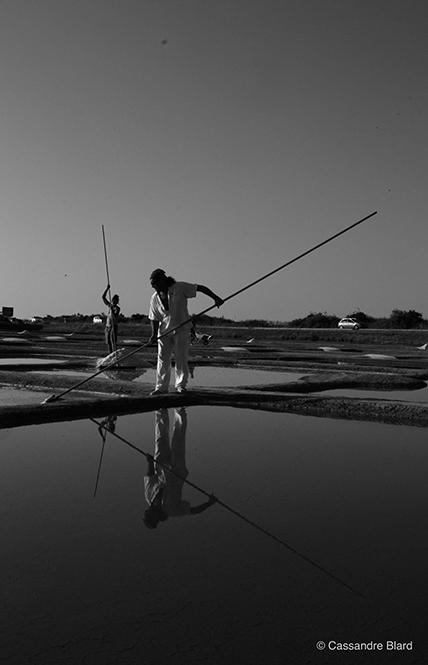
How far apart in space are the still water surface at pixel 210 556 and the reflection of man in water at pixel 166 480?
1.2 inches

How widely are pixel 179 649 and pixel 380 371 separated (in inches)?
526

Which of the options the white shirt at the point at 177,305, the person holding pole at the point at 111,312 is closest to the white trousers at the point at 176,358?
the white shirt at the point at 177,305

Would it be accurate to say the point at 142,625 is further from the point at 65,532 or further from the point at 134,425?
the point at 134,425

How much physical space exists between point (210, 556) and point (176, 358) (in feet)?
23.1

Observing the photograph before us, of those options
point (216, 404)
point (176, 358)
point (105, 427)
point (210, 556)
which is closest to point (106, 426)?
point (105, 427)

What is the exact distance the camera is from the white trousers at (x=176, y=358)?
9906 millimetres

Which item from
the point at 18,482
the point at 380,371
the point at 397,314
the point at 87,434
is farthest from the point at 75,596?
the point at 397,314

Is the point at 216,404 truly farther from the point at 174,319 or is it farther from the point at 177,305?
the point at 177,305

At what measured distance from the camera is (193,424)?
290 inches

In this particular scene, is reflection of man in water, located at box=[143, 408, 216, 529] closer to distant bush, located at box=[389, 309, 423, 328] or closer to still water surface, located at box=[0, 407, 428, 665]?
still water surface, located at box=[0, 407, 428, 665]

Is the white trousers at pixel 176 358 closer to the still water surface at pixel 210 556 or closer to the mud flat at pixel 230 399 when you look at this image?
the mud flat at pixel 230 399

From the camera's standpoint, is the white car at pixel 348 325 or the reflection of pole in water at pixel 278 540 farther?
the white car at pixel 348 325

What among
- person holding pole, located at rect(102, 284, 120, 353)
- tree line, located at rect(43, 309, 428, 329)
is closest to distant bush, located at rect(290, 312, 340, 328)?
tree line, located at rect(43, 309, 428, 329)

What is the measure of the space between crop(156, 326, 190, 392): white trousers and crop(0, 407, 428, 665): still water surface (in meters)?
4.13
